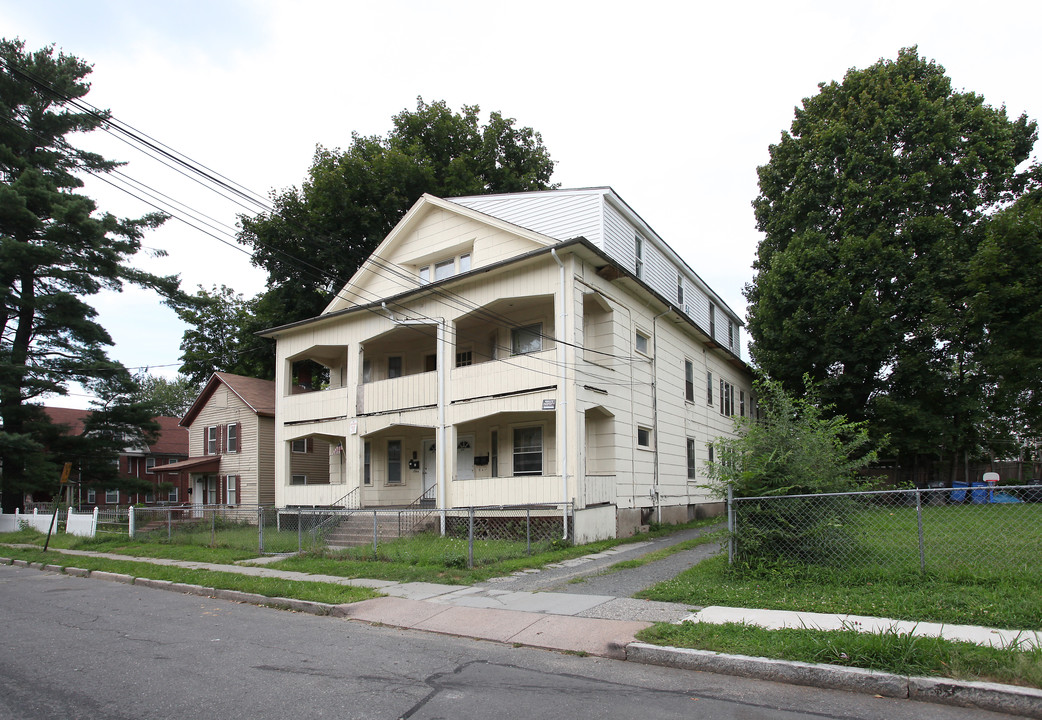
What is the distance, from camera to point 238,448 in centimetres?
3064

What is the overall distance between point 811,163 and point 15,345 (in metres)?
33.6

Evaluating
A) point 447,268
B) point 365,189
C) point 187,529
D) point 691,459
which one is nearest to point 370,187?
point 365,189

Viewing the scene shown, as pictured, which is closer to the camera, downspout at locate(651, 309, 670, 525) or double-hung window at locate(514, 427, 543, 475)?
double-hung window at locate(514, 427, 543, 475)

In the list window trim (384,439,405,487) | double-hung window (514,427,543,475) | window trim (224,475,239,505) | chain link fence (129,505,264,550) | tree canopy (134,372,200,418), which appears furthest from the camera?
tree canopy (134,372,200,418)

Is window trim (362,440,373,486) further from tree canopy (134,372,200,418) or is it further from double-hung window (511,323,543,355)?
tree canopy (134,372,200,418)

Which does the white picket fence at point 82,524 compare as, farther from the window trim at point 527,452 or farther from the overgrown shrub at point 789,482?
the overgrown shrub at point 789,482

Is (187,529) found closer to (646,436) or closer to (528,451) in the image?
(528,451)

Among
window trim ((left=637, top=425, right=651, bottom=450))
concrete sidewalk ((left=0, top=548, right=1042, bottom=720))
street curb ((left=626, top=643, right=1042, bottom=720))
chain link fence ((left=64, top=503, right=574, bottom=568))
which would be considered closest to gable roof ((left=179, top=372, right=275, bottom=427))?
chain link fence ((left=64, top=503, right=574, bottom=568))

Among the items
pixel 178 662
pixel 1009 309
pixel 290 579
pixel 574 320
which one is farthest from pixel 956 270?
pixel 178 662

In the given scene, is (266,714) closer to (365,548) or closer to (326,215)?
(365,548)

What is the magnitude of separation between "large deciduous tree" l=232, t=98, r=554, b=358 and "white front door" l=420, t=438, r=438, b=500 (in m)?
11.2

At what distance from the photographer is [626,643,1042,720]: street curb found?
4867mm

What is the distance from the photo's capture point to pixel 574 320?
16.2 meters

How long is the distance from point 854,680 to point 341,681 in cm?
426
